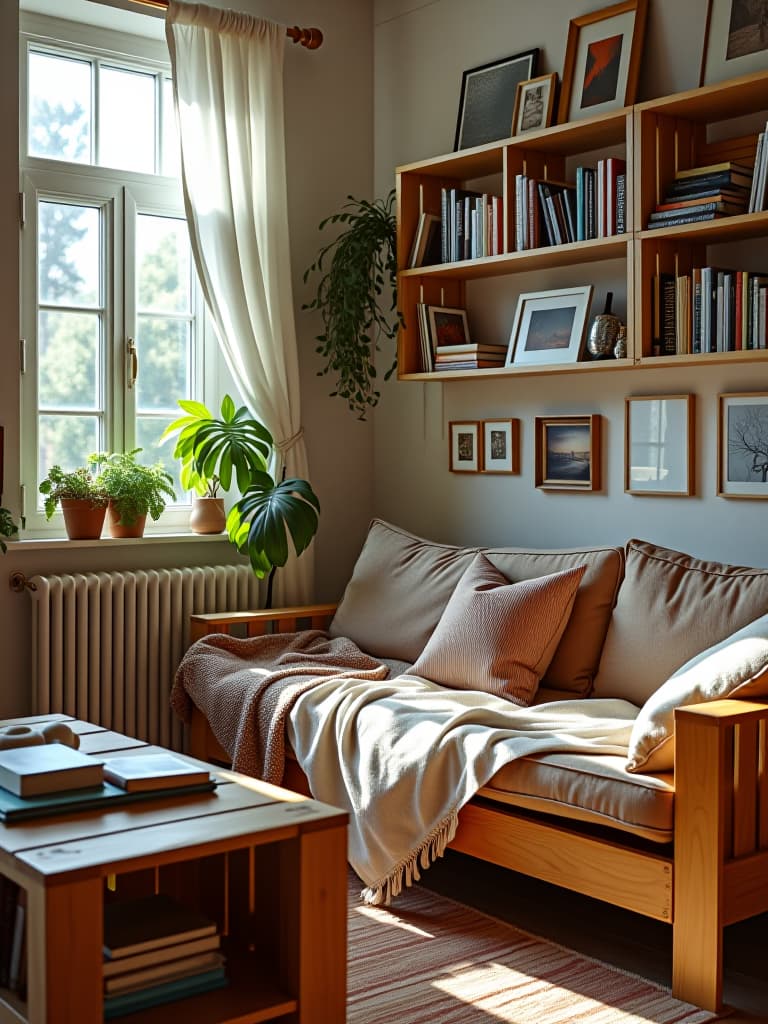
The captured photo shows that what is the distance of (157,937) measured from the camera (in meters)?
2.01

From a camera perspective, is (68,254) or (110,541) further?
(68,254)

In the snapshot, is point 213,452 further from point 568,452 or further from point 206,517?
point 568,452

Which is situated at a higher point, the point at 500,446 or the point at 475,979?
the point at 500,446

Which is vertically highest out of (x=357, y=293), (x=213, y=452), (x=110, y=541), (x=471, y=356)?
(x=357, y=293)

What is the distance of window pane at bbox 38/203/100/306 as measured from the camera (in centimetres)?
418

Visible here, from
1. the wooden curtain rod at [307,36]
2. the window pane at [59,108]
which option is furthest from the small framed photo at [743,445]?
the window pane at [59,108]

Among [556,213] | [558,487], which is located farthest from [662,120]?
[558,487]

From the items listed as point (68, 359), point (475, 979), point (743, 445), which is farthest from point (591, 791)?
point (68, 359)

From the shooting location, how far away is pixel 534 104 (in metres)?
3.95

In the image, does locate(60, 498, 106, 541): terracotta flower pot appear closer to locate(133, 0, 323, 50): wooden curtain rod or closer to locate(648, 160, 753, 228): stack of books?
locate(133, 0, 323, 50): wooden curtain rod

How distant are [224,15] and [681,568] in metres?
2.57

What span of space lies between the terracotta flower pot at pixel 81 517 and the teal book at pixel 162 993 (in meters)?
2.25

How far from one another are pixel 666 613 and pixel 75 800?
5.77ft

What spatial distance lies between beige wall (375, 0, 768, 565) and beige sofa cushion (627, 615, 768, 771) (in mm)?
775
